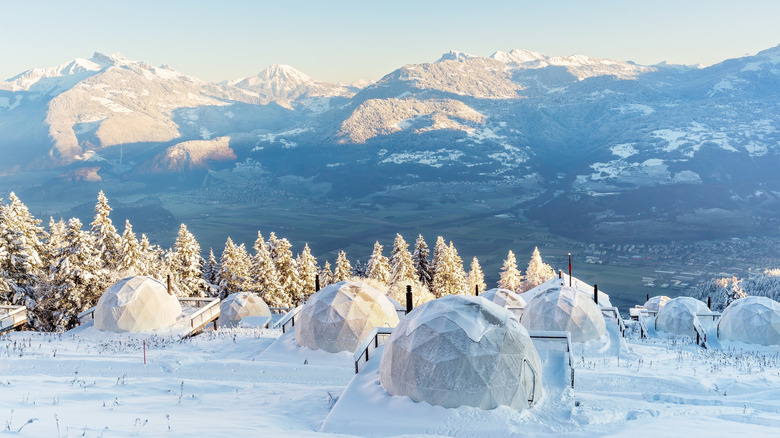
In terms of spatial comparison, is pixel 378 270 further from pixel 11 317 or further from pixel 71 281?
pixel 11 317

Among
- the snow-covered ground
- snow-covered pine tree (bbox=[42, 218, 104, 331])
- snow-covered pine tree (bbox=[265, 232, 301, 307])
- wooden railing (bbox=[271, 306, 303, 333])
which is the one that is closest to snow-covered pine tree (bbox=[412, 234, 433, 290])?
snow-covered pine tree (bbox=[265, 232, 301, 307])


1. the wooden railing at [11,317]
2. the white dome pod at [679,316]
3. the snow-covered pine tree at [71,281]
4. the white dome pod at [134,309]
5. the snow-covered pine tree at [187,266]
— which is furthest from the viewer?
the snow-covered pine tree at [187,266]

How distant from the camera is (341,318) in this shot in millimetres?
20594

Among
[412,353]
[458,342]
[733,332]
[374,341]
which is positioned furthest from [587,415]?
[733,332]

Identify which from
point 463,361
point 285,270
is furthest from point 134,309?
point 285,270

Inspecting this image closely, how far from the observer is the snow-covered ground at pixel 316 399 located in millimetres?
9594

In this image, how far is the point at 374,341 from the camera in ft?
52.4

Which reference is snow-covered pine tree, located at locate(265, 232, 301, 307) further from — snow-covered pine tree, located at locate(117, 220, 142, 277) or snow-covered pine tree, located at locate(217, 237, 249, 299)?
snow-covered pine tree, located at locate(117, 220, 142, 277)

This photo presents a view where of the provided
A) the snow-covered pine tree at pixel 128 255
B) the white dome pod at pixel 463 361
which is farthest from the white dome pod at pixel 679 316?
the snow-covered pine tree at pixel 128 255

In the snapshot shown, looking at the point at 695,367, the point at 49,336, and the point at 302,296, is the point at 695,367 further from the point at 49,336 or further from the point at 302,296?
the point at 302,296

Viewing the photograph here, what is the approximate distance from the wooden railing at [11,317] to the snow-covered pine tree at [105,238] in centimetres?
1190

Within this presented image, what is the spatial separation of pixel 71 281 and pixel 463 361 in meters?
33.9

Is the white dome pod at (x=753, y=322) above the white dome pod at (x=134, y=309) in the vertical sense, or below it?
below

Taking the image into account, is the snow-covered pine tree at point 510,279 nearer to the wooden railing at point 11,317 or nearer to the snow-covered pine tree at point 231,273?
the snow-covered pine tree at point 231,273
